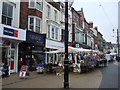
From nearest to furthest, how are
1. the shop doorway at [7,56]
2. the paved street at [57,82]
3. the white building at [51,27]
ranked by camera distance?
the paved street at [57,82] < the shop doorway at [7,56] < the white building at [51,27]

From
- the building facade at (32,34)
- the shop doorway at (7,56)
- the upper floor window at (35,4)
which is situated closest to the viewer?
the shop doorway at (7,56)

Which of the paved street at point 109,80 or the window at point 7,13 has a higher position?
the window at point 7,13

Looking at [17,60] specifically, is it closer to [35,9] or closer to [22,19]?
[22,19]

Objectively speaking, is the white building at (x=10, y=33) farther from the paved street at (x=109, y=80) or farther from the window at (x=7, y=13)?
the paved street at (x=109, y=80)

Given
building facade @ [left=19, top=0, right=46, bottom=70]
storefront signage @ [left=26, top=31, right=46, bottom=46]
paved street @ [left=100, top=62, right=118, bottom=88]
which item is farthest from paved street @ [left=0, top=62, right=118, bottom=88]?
storefront signage @ [left=26, top=31, right=46, bottom=46]

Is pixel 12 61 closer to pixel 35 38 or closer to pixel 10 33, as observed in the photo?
pixel 10 33

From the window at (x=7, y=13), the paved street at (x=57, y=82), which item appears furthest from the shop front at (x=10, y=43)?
the paved street at (x=57, y=82)

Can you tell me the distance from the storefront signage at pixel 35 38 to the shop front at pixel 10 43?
92cm

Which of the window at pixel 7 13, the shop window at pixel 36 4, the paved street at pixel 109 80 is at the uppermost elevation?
the shop window at pixel 36 4

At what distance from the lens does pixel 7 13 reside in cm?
1422

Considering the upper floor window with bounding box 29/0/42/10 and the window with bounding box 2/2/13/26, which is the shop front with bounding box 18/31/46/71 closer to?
the window with bounding box 2/2/13/26

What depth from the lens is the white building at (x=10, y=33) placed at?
12688 millimetres

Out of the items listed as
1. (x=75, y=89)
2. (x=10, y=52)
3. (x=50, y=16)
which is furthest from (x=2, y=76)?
(x=50, y=16)

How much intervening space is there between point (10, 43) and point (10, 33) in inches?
55.6
